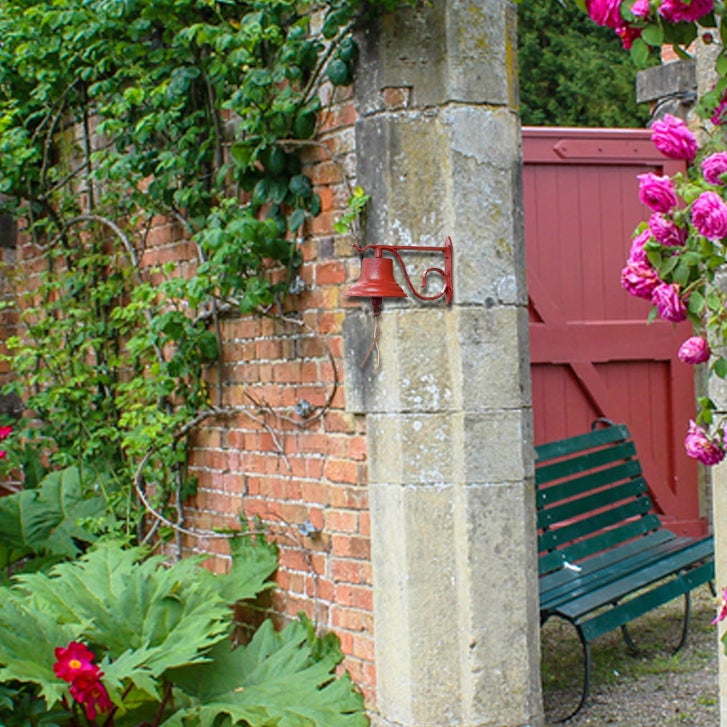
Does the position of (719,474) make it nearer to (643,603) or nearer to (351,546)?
(351,546)

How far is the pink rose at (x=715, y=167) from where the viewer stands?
2092 millimetres

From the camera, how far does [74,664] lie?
11.3ft

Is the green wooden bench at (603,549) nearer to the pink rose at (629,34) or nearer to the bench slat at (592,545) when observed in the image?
the bench slat at (592,545)

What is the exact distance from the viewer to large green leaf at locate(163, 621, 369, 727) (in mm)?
3645

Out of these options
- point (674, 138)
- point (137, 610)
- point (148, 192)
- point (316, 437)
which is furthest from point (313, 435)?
point (674, 138)

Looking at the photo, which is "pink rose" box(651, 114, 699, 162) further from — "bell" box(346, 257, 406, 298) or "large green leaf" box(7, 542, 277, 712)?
"large green leaf" box(7, 542, 277, 712)

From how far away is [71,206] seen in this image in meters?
5.60

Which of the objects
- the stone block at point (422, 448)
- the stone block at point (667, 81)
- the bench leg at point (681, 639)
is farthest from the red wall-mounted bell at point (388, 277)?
the stone block at point (667, 81)

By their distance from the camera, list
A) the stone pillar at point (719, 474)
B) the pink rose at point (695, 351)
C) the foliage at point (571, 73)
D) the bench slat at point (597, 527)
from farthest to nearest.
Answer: the foliage at point (571, 73) → the bench slat at point (597, 527) → the stone pillar at point (719, 474) → the pink rose at point (695, 351)

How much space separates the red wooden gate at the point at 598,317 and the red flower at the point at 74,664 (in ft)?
11.6

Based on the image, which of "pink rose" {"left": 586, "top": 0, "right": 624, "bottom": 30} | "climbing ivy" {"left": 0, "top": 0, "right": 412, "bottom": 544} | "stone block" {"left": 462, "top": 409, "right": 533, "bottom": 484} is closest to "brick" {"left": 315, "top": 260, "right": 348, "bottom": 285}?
"climbing ivy" {"left": 0, "top": 0, "right": 412, "bottom": 544}

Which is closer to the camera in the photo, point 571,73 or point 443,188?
point 443,188

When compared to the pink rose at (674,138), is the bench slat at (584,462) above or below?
below

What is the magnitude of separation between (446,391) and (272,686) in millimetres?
1117
